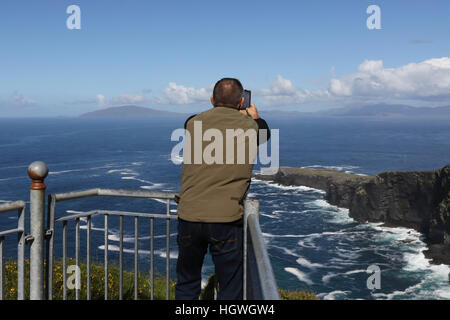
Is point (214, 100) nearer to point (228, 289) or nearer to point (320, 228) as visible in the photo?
point (228, 289)

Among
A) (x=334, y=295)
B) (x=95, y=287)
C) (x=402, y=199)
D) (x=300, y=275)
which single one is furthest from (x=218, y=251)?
(x=402, y=199)

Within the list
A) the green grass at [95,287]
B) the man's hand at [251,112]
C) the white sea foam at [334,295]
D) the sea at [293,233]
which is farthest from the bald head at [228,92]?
the white sea foam at [334,295]

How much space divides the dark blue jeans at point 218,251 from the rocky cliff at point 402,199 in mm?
67761

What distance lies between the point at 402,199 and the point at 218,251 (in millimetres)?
80041

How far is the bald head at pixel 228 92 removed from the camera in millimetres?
4023

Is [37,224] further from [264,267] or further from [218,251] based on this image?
[264,267]

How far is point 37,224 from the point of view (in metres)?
4.65

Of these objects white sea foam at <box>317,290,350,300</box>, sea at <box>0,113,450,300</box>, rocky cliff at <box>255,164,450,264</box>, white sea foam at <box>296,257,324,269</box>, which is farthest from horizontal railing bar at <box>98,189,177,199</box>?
rocky cliff at <box>255,164,450,264</box>

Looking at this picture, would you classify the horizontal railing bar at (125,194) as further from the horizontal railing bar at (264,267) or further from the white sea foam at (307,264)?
the white sea foam at (307,264)

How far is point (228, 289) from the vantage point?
3980mm

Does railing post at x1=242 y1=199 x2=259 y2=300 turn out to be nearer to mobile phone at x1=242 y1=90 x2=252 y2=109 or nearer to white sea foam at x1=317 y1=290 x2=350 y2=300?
mobile phone at x1=242 y1=90 x2=252 y2=109

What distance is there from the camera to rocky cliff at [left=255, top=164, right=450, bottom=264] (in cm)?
6575
